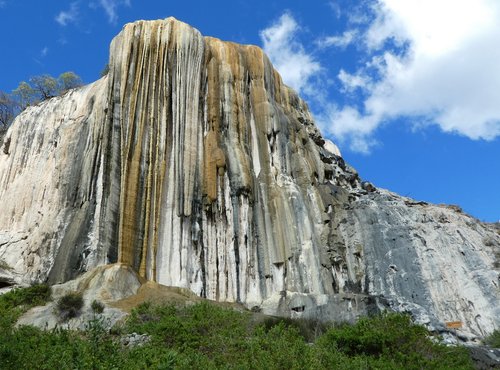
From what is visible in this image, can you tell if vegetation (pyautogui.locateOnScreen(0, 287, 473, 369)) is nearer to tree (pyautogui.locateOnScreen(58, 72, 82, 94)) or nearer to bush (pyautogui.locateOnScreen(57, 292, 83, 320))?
bush (pyautogui.locateOnScreen(57, 292, 83, 320))

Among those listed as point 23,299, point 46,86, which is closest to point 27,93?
point 46,86

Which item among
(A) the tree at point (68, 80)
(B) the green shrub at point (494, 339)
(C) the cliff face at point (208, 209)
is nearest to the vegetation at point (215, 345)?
(C) the cliff face at point (208, 209)

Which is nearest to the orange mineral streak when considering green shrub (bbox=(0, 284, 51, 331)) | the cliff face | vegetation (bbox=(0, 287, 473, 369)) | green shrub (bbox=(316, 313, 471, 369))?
the cliff face

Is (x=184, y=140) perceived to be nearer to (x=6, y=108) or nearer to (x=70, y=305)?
(x=70, y=305)

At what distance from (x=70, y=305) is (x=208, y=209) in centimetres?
1090

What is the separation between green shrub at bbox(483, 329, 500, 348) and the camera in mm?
27969

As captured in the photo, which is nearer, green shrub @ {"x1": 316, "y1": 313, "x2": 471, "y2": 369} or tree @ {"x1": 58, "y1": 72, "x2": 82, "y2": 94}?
green shrub @ {"x1": 316, "y1": 313, "x2": 471, "y2": 369}

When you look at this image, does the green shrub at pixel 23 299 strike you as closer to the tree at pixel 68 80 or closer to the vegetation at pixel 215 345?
the vegetation at pixel 215 345

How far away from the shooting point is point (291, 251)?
32688 mm

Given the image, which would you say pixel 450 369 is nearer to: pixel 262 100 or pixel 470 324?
pixel 470 324

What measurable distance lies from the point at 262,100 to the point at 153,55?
27.3ft

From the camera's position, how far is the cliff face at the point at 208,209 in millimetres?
29312

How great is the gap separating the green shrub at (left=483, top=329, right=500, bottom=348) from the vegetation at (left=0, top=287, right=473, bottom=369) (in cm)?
978

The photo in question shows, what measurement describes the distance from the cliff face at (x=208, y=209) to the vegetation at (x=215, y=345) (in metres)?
6.22
